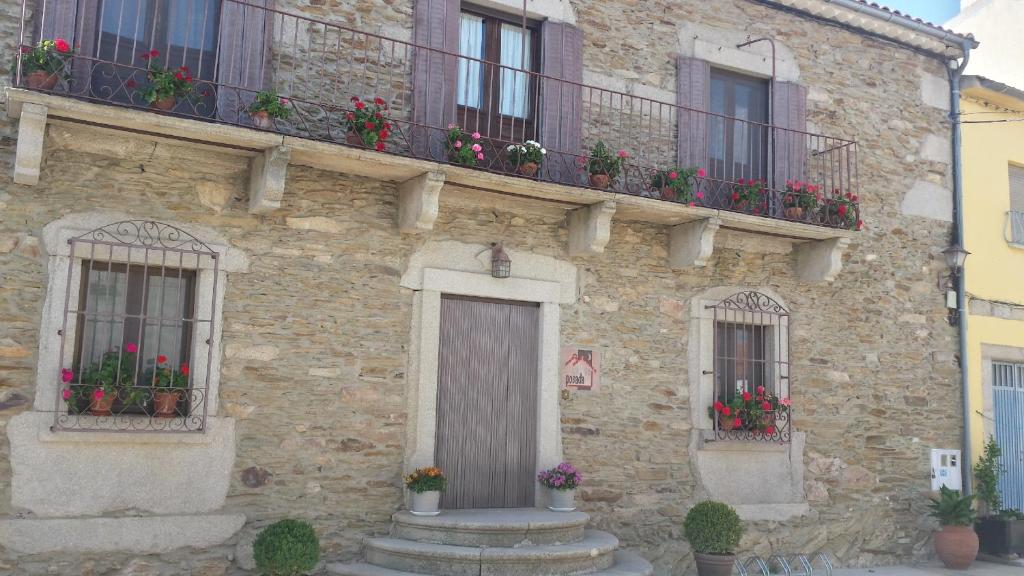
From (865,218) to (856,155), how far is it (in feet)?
2.24

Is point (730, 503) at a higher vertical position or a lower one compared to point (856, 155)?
lower

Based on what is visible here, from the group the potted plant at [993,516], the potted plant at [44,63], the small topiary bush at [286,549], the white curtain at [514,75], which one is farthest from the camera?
the potted plant at [993,516]

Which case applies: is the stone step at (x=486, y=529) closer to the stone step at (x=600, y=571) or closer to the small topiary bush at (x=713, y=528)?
the stone step at (x=600, y=571)

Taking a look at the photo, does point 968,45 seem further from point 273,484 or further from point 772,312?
point 273,484

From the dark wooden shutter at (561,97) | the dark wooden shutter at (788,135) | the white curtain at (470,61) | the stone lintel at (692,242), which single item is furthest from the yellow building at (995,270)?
the white curtain at (470,61)

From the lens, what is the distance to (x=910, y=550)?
9.79m

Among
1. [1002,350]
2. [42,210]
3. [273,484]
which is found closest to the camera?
[42,210]

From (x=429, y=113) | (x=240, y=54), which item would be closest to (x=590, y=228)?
(x=429, y=113)

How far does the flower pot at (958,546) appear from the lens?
30.9ft

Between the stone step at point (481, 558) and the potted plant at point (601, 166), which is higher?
the potted plant at point (601, 166)

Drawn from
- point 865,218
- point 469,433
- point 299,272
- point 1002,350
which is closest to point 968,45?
point 865,218

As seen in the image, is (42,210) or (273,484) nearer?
(42,210)

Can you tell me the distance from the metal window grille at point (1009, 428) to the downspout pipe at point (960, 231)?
1.79 feet

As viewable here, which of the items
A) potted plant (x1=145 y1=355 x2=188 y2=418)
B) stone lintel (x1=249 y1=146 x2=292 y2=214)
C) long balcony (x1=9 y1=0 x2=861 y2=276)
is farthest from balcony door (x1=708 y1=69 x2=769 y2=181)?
potted plant (x1=145 y1=355 x2=188 y2=418)
